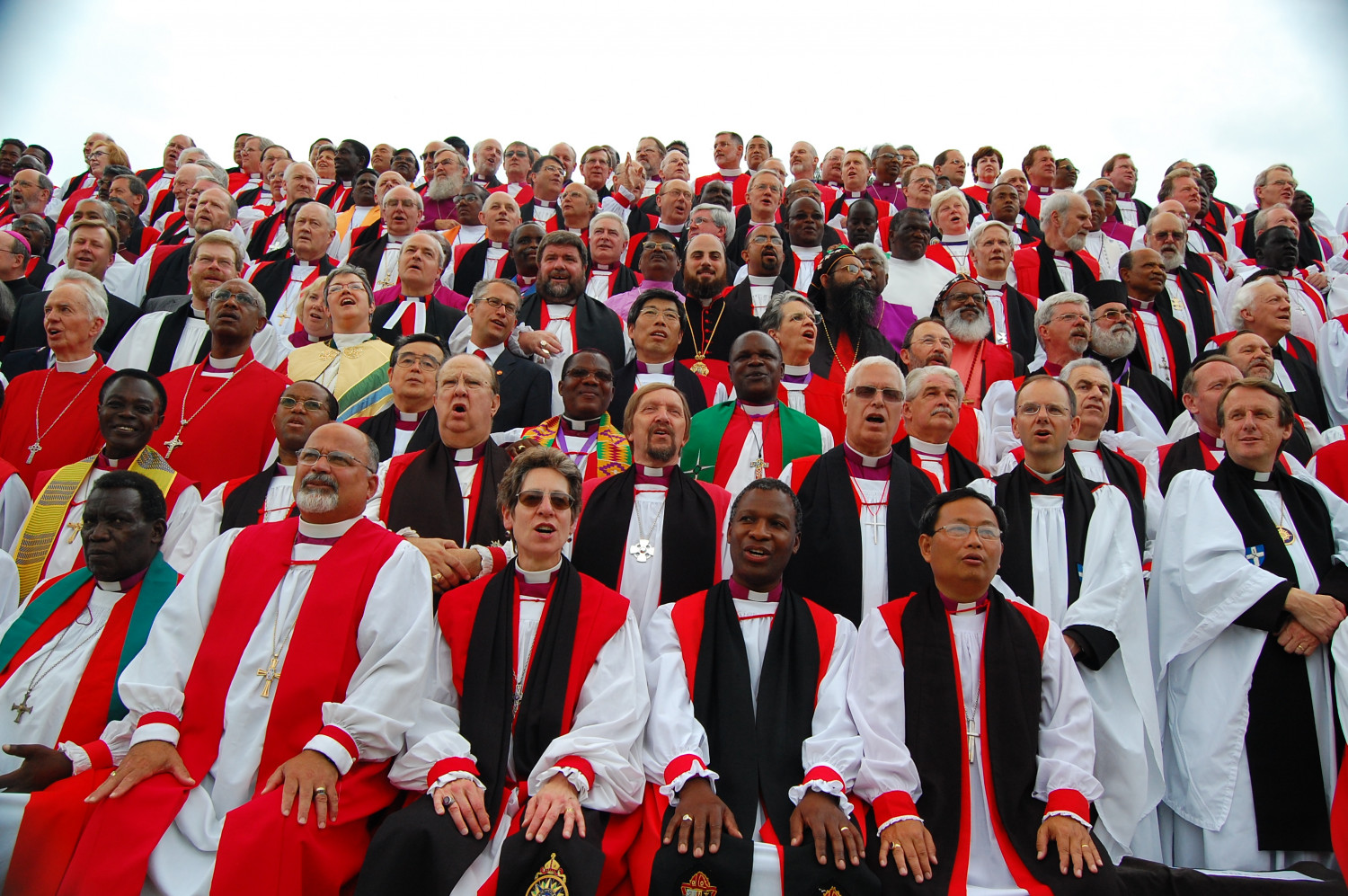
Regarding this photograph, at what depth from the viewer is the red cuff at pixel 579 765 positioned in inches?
133

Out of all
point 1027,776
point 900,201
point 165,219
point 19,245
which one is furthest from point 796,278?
point 165,219

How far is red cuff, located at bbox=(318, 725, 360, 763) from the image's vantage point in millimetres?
3344

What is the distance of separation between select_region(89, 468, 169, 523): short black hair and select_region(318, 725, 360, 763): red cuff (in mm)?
1681

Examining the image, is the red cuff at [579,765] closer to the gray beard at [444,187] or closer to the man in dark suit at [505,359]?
the man in dark suit at [505,359]

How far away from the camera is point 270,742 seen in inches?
139

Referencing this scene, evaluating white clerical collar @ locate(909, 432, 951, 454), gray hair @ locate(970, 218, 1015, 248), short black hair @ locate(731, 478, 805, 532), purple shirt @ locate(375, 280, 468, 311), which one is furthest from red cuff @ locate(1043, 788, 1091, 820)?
purple shirt @ locate(375, 280, 468, 311)

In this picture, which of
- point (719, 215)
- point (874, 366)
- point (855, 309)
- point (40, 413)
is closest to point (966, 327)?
point (855, 309)

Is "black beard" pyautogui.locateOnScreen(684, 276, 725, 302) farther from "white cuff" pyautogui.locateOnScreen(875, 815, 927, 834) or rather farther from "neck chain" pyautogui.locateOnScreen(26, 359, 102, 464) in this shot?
"white cuff" pyautogui.locateOnScreen(875, 815, 927, 834)

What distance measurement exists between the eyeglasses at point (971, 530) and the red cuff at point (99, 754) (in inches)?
142

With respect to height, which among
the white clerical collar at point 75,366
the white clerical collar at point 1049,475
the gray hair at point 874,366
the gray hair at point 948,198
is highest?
the gray hair at point 948,198

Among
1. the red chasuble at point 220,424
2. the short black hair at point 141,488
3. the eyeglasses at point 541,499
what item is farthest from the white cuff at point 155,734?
the red chasuble at point 220,424

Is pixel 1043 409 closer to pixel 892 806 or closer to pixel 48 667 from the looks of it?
pixel 892 806

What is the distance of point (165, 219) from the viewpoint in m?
11.4

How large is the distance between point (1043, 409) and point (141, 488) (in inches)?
185
